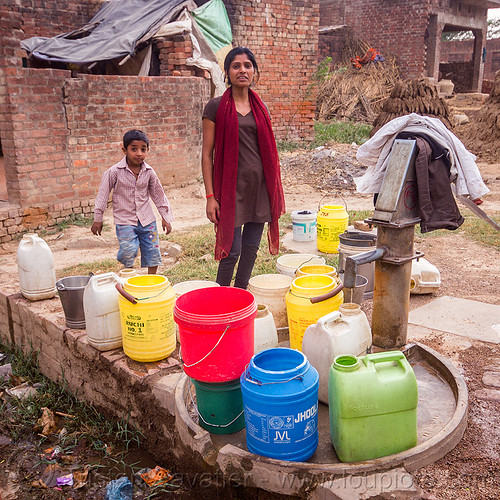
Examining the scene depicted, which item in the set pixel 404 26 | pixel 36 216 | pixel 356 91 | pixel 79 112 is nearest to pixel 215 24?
pixel 79 112

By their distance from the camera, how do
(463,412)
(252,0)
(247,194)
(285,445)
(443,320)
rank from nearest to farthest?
(285,445) → (463,412) → (247,194) → (443,320) → (252,0)

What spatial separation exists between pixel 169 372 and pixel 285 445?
1.05 meters

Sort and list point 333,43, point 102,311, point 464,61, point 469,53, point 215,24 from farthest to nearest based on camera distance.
Answer: point 469,53 → point 464,61 → point 333,43 → point 215,24 → point 102,311

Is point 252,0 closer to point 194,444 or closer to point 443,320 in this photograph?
point 443,320

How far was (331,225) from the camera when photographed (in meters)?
5.37

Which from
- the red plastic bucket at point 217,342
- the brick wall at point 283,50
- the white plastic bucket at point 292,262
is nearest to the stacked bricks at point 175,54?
the brick wall at point 283,50

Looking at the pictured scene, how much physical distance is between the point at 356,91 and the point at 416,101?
354cm

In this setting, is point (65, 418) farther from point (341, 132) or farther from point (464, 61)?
point (464, 61)

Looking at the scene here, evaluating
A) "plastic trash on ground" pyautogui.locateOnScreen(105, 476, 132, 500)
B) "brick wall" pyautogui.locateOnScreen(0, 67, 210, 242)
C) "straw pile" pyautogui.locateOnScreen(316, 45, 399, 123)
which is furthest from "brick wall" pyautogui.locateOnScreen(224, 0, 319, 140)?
"plastic trash on ground" pyautogui.locateOnScreen(105, 476, 132, 500)

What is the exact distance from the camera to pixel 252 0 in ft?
36.8

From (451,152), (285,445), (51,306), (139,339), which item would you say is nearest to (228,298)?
(139,339)

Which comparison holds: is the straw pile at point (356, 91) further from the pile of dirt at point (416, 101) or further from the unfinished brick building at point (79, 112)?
the unfinished brick building at point (79, 112)

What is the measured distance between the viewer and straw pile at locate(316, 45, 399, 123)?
15.7 metres

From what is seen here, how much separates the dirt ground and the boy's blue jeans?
0.74 m
